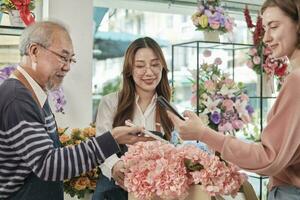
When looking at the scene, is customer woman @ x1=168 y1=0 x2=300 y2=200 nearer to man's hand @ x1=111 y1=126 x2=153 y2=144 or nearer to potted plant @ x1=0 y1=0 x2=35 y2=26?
man's hand @ x1=111 y1=126 x2=153 y2=144

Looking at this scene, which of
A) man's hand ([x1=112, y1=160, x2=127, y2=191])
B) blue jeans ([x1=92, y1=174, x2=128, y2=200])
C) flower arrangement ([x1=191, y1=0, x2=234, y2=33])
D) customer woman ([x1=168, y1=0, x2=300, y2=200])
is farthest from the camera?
flower arrangement ([x1=191, y1=0, x2=234, y2=33])

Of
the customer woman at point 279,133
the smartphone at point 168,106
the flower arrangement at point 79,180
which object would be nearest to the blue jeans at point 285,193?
the customer woman at point 279,133

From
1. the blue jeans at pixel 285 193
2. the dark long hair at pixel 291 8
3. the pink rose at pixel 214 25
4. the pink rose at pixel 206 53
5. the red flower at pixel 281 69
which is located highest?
the pink rose at pixel 214 25

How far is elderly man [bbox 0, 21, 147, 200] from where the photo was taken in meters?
1.26

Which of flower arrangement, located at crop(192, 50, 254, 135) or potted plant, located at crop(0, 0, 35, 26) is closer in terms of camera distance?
potted plant, located at crop(0, 0, 35, 26)

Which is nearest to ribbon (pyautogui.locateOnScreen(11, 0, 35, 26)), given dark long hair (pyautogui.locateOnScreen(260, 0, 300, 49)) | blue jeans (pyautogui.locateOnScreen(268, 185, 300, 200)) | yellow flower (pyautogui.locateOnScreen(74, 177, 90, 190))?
yellow flower (pyautogui.locateOnScreen(74, 177, 90, 190))

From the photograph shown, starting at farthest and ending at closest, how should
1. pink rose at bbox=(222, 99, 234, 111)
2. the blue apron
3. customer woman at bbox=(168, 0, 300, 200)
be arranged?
pink rose at bbox=(222, 99, 234, 111) → the blue apron → customer woman at bbox=(168, 0, 300, 200)

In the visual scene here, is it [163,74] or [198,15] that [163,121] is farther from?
[198,15]

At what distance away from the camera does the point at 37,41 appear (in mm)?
1402

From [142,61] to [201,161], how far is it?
2.61 ft

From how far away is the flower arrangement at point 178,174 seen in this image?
4.00 feet

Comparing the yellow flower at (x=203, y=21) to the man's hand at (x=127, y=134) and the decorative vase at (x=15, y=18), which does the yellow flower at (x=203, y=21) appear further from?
the man's hand at (x=127, y=134)

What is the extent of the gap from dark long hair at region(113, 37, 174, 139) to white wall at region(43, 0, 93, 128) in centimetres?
80

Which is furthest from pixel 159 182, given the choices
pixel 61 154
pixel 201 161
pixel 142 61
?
pixel 142 61
